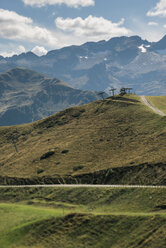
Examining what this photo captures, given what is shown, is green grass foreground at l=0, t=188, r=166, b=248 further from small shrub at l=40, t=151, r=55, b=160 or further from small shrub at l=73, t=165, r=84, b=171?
small shrub at l=40, t=151, r=55, b=160

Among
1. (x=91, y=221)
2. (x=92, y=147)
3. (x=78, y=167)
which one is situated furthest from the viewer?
(x=92, y=147)

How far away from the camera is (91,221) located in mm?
56406

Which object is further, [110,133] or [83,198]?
[110,133]

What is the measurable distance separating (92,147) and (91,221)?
58888 millimetres

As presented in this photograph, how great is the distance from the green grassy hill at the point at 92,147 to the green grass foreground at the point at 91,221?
10.1 meters

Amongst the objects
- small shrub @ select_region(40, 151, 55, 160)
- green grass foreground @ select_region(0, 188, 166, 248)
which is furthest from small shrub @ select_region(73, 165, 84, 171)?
small shrub @ select_region(40, 151, 55, 160)

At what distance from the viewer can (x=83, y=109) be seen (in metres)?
183

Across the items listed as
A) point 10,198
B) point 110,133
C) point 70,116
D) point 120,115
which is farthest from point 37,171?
point 70,116

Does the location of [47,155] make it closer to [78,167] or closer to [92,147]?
[92,147]

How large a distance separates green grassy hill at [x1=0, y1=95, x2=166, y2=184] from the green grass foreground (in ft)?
33.0

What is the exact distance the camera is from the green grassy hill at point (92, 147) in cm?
8356

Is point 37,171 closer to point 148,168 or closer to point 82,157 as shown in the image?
point 82,157

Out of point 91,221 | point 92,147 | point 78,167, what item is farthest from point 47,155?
point 91,221

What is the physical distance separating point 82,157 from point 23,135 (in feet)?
252
